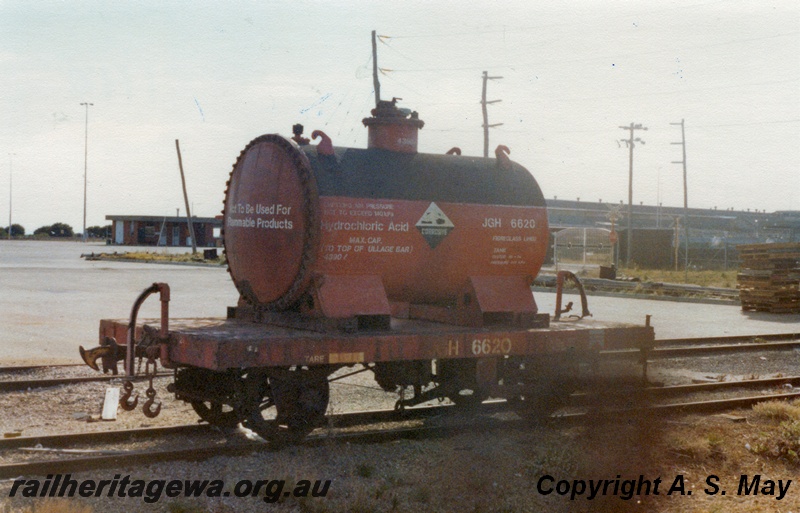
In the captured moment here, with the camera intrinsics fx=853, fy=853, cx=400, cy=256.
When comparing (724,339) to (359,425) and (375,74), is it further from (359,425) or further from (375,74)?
(375,74)

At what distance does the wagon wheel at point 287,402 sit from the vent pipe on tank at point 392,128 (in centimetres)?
289

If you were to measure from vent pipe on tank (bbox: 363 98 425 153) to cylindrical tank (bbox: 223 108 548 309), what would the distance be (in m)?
0.11

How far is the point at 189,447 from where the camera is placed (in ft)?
27.3

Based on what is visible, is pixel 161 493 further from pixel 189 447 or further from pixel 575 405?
pixel 575 405

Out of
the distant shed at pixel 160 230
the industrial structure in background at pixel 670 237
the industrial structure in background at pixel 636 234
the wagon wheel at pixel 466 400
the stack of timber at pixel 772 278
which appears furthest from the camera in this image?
the distant shed at pixel 160 230

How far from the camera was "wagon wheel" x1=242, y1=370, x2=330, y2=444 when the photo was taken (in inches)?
317

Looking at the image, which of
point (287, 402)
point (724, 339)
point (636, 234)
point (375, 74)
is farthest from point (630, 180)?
point (287, 402)

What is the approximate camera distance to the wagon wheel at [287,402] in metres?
8.05

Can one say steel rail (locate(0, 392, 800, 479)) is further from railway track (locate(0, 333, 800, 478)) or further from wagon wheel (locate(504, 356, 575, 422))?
wagon wheel (locate(504, 356, 575, 422))

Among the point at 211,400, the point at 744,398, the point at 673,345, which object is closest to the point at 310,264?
the point at 211,400

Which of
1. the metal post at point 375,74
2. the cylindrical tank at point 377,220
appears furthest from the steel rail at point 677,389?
the metal post at point 375,74

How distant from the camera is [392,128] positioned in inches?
381

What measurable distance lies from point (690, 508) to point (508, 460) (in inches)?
66.5

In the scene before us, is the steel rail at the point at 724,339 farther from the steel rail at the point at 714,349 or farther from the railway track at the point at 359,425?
the railway track at the point at 359,425
